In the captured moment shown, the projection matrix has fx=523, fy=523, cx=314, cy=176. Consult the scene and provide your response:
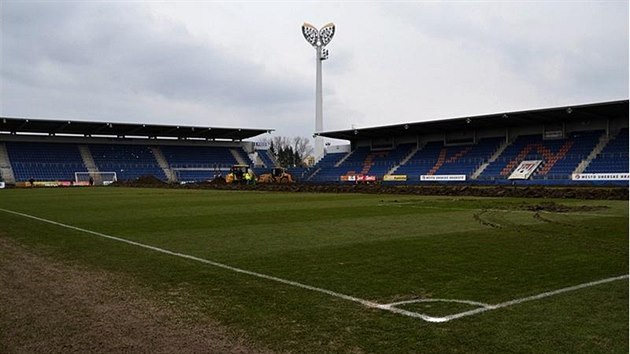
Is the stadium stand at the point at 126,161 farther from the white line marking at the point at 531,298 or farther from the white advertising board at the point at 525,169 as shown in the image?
the white line marking at the point at 531,298

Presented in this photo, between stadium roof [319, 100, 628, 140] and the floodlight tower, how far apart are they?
546cm

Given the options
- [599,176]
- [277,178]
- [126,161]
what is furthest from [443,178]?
[126,161]

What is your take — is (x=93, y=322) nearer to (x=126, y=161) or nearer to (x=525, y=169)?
(x=525, y=169)

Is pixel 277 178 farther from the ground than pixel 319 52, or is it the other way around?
pixel 319 52

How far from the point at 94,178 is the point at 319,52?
124ft

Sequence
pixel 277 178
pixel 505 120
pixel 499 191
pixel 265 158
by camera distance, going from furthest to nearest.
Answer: pixel 265 158
pixel 277 178
pixel 505 120
pixel 499 191

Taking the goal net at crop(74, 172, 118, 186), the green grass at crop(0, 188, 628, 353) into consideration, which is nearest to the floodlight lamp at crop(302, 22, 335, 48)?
the goal net at crop(74, 172, 118, 186)

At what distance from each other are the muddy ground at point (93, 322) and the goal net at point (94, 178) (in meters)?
70.5

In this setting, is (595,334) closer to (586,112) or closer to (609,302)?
(609,302)

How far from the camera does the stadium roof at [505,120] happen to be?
154 ft

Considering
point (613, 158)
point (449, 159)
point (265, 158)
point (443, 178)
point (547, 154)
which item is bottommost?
point (443, 178)

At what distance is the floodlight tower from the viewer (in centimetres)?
7769

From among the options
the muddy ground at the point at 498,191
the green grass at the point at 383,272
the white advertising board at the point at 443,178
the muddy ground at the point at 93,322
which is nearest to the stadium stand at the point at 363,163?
the white advertising board at the point at 443,178

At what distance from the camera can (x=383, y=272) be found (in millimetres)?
8312
